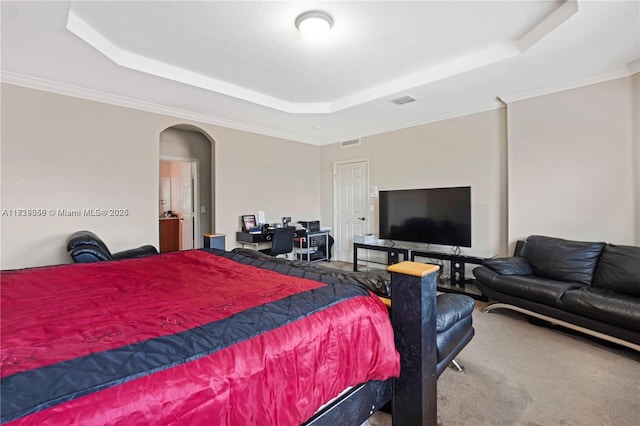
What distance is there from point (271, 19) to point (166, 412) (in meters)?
2.73

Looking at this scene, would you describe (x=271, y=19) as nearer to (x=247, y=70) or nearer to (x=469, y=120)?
(x=247, y=70)

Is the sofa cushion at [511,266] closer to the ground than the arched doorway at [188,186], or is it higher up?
closer to the ground

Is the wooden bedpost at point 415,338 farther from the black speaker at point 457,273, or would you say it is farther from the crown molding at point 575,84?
the crown molding at point 575,84

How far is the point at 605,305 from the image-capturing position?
2479mm

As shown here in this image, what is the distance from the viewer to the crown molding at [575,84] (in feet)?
10.2

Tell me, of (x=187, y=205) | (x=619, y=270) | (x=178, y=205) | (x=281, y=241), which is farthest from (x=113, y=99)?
(x=619, y=270)

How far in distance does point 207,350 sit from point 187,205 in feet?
19.1

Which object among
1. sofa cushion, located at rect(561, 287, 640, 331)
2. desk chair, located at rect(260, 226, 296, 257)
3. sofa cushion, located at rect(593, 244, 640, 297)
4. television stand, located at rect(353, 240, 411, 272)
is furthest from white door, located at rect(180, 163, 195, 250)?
sofa cushion, located at rect(593, 244, 640, 297)

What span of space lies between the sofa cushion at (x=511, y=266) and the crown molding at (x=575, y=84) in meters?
2.09

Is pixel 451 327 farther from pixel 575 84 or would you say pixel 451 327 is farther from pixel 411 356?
pixel 575 84

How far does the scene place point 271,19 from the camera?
247 centimetres

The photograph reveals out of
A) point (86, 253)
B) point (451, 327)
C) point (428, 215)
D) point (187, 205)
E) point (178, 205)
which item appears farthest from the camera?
point (178, 205)

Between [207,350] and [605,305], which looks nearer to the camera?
[207,350]

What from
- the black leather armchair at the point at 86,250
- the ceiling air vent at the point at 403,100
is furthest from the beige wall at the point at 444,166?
the ceiling air vent at the point at 403,100
